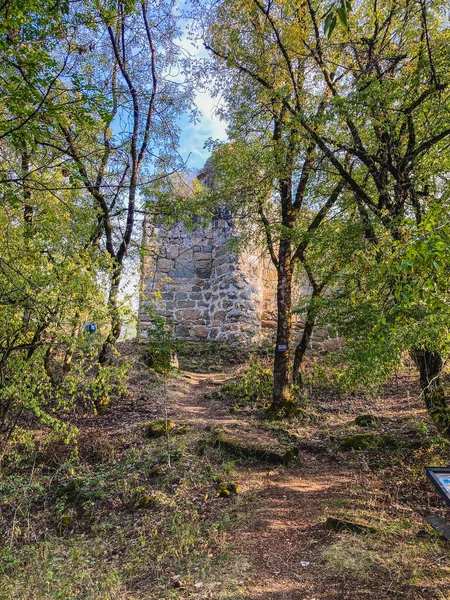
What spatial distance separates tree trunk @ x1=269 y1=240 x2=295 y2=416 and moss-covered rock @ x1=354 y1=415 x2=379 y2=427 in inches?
37.0

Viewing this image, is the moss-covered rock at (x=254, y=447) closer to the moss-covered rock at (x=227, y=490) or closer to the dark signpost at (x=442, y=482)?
the moss-covered rock at (x=227, y=490)

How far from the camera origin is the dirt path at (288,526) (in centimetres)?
234

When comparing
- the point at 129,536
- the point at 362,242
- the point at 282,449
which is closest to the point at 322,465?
the point at 282,449

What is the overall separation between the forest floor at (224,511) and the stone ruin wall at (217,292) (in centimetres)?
380

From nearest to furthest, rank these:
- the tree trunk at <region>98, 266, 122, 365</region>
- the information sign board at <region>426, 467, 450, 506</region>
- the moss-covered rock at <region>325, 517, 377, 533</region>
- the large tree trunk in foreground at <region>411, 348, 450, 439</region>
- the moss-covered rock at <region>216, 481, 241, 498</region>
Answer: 1. the information sign board at <region>426, 467, 450, 506</region>
2. the moss-covered rock at <region>325, 517, 377, 533</region>
3. the moss-covered rock at <region>216, 481, 241, 498</region>
4. the large tree trunk in foreground at <region>411, 348, 450, 439</region>
5. the tree trunk at <region>98, 266, 122, 365</region>

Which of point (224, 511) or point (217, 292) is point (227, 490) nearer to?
point (224, 511)

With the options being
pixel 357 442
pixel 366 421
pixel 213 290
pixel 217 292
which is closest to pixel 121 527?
pixel 357 442

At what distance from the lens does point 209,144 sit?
6.32 m

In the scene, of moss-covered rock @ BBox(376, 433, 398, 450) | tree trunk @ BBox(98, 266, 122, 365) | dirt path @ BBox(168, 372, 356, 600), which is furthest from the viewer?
moss-covered rock @ BBox(376, 433, 398, 450)

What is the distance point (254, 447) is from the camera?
4.42m

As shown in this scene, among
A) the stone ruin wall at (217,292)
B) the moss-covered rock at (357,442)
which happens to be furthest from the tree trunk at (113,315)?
the stone ruin wall at (217,292)

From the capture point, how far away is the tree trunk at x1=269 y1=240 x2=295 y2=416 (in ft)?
19.0

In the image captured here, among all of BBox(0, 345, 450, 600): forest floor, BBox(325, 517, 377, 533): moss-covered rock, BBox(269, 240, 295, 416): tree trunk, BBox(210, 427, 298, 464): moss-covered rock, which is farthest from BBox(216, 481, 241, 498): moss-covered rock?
BBox(269, 240, 295, 416): tree trunk

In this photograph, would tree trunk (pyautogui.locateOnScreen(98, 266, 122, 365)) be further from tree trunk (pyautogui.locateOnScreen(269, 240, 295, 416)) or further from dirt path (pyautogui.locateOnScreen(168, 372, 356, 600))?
tree trunk (pyautogui.locateOnScreen(269, 240, 295, 416))
